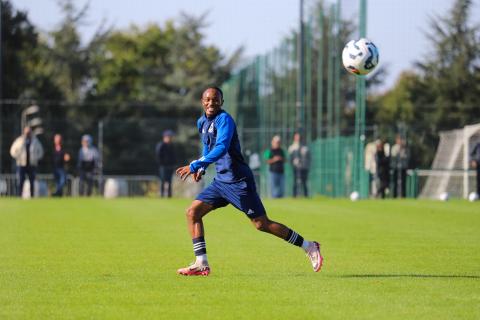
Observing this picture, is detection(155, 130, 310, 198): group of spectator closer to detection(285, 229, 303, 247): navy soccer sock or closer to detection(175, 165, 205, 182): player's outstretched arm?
detection(285, 229, 303, 247): navy soccer sock

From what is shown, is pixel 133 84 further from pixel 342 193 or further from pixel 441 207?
pixel 441 207

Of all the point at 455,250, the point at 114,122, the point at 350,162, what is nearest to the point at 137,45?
the point at 114,122

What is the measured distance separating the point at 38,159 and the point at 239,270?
21487 mm

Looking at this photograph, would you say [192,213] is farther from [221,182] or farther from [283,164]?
[283,164]

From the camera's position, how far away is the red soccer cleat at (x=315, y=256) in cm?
1127

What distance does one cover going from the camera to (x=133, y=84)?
78.6 meters

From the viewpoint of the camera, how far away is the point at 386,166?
107 ft

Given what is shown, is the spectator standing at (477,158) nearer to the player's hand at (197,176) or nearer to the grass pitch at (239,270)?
the grass pitch at (239,270)

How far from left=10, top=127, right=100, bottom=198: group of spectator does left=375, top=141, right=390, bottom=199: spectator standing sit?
9.18 m

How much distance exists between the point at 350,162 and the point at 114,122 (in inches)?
550

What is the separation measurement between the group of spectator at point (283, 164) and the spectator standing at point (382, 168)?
2.42 m

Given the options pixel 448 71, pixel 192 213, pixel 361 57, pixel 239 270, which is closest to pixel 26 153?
pixel 361 57

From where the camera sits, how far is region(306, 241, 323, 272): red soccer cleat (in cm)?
1127

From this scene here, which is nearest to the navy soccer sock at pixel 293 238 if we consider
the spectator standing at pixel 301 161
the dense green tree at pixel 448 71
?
the spectator standing at pixel 301 161
